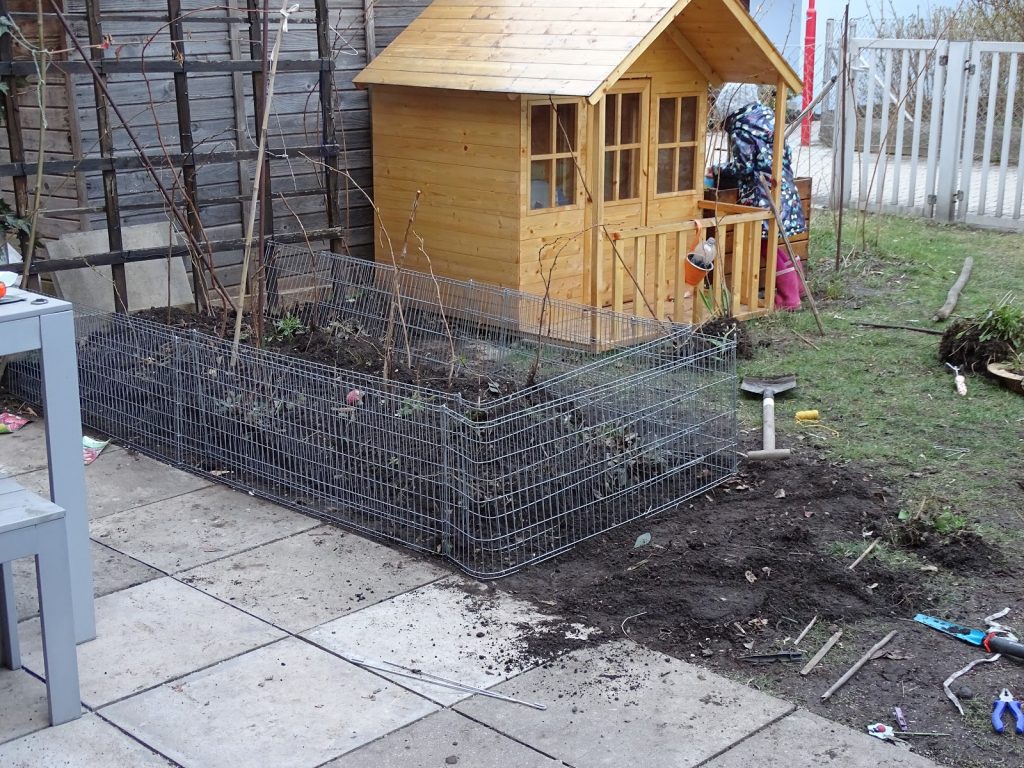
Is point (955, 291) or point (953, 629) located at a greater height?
point (955, 291)

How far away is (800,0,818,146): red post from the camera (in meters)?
17.7

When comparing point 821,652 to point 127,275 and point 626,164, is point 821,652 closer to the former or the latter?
point 626,164

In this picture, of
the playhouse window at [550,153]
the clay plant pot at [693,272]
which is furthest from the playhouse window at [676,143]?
the playhouse window at [550,153]

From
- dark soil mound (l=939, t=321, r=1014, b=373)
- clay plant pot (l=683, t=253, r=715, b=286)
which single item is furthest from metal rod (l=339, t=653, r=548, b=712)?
clay plant pot (l=683, t=253, r=715, b=286)

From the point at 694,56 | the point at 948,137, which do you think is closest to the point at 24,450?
the point at 694,56

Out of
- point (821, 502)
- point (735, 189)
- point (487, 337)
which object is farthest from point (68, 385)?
point (735, 189)

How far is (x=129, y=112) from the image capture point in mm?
7566

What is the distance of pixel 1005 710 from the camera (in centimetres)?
367

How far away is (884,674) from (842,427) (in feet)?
8.46

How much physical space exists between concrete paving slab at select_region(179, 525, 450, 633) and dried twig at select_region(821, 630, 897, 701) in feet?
5.13

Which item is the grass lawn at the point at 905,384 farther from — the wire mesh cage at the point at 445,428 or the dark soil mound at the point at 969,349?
the wire mesh cage at the point at 445,428

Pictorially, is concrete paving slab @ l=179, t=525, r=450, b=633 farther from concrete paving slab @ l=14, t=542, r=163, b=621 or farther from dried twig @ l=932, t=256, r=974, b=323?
dried twig @ l=932, t=256, r=974, b=323

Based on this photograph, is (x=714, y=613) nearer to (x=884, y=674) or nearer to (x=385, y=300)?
(x=884, y=674)

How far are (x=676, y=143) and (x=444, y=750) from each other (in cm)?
610
